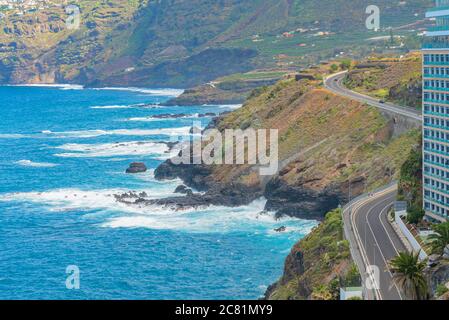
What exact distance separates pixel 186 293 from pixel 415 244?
19.3 metres

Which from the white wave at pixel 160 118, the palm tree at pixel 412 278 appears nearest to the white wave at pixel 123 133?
the white wave at pixel 160 118

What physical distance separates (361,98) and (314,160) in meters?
22.5

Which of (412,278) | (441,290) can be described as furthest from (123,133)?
(412,278)

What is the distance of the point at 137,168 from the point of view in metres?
120

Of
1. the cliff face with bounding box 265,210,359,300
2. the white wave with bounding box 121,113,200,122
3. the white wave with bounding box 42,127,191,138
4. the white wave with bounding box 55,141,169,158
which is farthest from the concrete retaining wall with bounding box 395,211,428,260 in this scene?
the white wave with bounding box 121,113,200,122

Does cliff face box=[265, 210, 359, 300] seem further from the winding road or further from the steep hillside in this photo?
the steep hillside

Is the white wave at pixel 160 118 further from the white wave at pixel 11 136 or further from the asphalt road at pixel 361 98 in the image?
the asphalt road at pixel 361 98

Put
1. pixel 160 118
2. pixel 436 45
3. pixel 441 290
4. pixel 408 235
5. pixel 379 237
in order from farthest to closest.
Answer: pixel 160 118 < pixel 379 237 < pixel 436 45 < pixel 408 235 < pixel 441 290

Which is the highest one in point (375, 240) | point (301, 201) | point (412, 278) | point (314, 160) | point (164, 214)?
point (412, 278)

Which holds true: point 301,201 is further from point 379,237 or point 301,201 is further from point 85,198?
point 379,237

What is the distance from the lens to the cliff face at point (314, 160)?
283ft

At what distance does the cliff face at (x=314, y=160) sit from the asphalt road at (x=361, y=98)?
1.98 meters

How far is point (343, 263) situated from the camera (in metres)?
51.8
